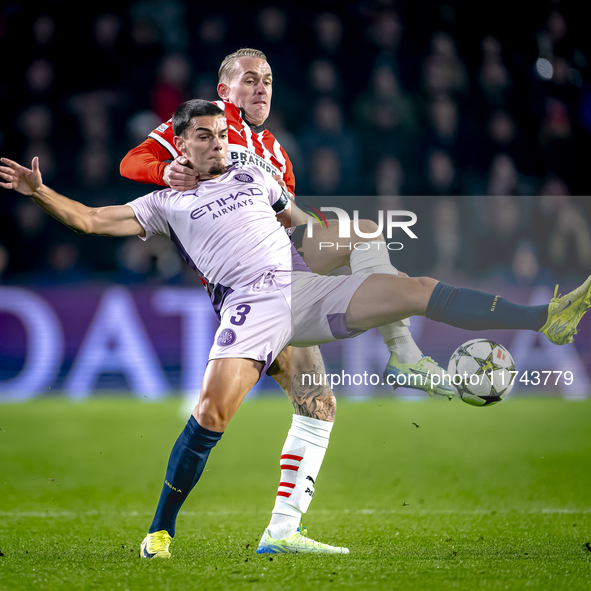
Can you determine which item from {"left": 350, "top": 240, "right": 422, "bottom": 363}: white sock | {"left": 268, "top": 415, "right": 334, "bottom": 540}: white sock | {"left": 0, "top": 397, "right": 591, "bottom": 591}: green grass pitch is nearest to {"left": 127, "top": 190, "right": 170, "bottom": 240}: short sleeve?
{"left": 350, "top": 240, "right": 422, "bottom": 363}: white sock

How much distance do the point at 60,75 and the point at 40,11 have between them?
3.12 ft

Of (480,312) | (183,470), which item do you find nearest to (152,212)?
(183,470)

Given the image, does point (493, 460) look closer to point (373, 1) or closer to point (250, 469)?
point (250, 469)

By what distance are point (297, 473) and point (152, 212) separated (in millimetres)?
1375

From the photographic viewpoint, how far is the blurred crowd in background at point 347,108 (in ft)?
25.9

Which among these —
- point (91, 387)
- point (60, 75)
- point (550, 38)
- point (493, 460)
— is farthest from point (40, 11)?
point (493, 460)

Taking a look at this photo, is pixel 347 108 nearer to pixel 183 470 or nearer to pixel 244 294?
pixel 244 294

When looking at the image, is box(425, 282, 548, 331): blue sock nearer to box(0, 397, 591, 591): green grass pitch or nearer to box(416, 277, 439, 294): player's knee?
box(416, 277, 439, 294): player's knee

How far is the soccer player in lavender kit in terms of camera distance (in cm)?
315

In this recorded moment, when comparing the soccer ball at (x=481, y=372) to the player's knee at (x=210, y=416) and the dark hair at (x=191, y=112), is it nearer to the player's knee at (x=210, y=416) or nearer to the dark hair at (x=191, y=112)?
the player's knee at (x=210, y=416)

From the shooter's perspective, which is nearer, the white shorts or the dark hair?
the white shorts

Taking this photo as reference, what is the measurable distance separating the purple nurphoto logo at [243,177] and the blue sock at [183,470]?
1.18 metres

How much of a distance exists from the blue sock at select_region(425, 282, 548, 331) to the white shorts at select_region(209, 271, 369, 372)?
1.25ft

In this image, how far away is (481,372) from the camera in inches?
138
